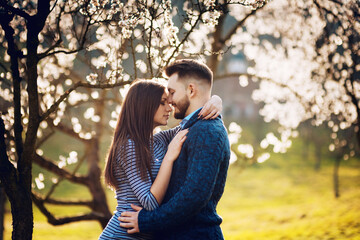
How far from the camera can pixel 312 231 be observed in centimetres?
1216

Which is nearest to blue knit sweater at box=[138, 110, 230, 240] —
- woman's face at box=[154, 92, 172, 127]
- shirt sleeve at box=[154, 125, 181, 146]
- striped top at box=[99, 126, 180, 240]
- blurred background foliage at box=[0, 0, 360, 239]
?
striped top at box=[99, 126, 180, 240]

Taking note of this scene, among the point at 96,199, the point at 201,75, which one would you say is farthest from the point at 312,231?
the point at 201,75

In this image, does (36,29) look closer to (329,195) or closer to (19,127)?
(19,127)

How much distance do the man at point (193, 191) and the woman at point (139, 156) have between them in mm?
78

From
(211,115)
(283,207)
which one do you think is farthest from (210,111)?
(283,207)

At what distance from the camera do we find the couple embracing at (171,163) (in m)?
2.19

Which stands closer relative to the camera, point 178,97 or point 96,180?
point 178,97

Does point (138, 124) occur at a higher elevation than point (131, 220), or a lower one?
higher

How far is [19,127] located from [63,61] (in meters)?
5.61

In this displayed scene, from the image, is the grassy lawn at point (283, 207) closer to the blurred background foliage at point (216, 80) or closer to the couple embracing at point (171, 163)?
the blurred background foliage at point (216, 80)

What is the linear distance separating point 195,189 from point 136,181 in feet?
1.59

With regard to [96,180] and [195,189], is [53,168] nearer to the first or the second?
[96,180]

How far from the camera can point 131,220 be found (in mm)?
2334

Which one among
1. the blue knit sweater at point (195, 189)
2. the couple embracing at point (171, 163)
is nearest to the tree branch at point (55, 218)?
the couple embracing at point (171, 163)
